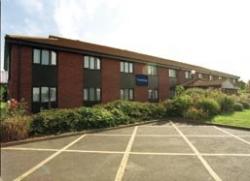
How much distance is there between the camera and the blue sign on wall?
29.4m

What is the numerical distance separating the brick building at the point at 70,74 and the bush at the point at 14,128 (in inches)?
297

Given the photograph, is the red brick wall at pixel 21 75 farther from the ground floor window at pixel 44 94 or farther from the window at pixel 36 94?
the ground floor window at pixel 44 94

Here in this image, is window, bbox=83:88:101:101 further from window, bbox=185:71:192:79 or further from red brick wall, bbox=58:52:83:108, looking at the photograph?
window, bbox=185:71:192:79

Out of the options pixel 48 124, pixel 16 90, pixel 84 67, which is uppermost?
pixel 84 67

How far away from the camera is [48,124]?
13.0m

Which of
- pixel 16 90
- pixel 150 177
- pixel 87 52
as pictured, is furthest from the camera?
pixel 87 52

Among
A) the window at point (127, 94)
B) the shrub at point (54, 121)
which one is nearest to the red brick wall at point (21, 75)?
the shrub at point (54, 121)

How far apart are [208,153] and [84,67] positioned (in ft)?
52.6

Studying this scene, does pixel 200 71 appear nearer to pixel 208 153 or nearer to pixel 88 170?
pixel 208 153

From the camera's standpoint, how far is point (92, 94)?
2412 centimetres

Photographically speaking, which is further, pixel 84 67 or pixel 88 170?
pixel 84 67

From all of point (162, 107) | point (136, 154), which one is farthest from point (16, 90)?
point (136, 154)

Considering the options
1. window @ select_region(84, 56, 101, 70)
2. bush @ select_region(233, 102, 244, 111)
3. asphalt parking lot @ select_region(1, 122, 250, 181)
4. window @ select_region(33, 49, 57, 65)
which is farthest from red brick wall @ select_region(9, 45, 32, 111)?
bush @ select_region(233, 102, 244, 111)

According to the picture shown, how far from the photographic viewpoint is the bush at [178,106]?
20.2 metres
